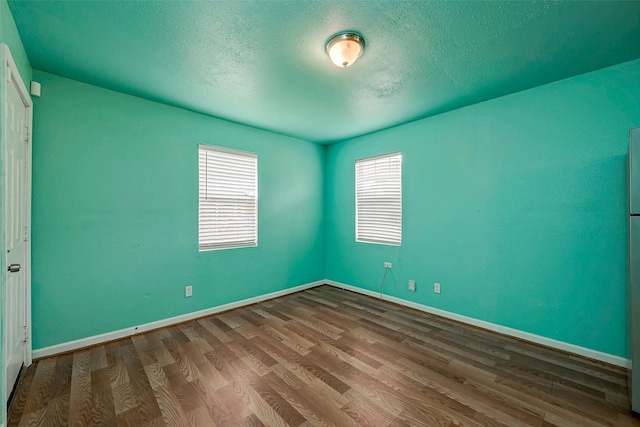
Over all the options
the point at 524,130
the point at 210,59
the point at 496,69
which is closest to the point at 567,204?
the point at 524,130

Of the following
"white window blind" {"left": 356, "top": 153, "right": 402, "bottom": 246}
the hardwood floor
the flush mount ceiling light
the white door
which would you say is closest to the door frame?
the white door

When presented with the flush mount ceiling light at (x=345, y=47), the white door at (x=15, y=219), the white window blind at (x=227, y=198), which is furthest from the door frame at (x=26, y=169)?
the flush mount ceiling light at (x=345, y=47)

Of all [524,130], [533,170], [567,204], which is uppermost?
[524,130]

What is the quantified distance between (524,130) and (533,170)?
42 centimetres

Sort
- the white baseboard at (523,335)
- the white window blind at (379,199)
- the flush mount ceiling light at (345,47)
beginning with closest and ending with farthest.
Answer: the flush mount ceiling light at (345,47) < the white baseboard at (523,335) < the white window blind at (379,199)

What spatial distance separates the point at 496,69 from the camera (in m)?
2.34

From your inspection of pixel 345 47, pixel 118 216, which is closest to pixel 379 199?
pixel 345 47

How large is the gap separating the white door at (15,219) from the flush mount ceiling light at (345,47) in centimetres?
198

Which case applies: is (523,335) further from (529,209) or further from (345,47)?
(345,47)

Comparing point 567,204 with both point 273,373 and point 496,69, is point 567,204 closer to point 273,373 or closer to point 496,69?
point 496,69

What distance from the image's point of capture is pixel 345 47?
6.37 feet

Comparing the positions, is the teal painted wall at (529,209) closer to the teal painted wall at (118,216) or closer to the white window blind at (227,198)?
the white window blind at (227,198)

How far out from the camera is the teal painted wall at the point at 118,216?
2393 mm

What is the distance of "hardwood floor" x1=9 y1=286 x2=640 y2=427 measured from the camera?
5.57 ft
